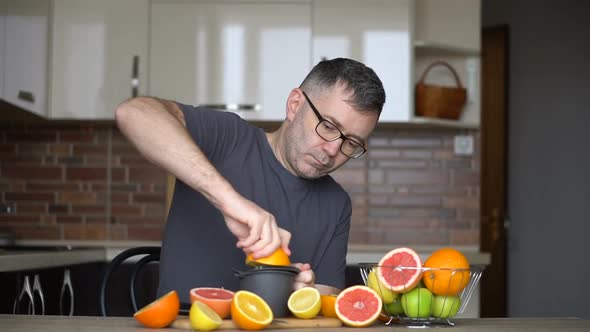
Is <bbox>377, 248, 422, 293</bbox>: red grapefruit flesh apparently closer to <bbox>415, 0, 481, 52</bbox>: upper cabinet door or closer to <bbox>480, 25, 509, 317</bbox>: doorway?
<bbox>415, 0, 481, 52</bbox>: upper cabinet door

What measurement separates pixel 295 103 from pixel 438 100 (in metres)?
2.40

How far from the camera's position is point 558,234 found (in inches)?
230

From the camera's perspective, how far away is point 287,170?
7.11 feet

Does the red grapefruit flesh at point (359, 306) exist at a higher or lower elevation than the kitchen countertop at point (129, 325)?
higher

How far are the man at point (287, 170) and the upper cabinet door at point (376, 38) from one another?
2.19 meters

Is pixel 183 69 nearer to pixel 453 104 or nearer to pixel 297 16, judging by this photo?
pixel 297 16

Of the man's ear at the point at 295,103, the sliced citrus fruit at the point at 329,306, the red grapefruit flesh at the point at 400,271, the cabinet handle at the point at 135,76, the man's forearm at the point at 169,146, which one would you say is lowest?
the sliced citrus fruit at the point at 329,306

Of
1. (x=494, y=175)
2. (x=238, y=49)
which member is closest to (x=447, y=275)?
(x=238, y=49)

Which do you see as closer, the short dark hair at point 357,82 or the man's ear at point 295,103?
the short dark hair at point 357,82

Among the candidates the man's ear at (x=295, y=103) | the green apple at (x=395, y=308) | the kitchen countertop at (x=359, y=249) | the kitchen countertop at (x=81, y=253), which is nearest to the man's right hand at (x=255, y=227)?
the green apple at (x=395, y=308)

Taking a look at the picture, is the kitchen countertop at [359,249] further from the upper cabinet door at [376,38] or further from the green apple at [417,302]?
the green apple at [417,302]

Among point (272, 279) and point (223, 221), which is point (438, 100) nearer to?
point (223, 221)

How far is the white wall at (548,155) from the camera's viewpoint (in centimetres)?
578

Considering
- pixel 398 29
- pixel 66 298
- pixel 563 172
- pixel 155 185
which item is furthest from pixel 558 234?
pixel 66 298
